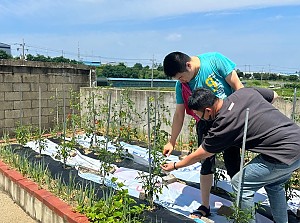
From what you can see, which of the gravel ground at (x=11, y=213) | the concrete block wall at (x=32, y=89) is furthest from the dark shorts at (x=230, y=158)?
the concrete block wall at (x=32, y=89)

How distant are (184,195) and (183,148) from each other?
1.88m

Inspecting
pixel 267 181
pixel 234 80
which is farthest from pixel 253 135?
pixel 234 80

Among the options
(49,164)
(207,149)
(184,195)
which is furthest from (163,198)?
(49,164)

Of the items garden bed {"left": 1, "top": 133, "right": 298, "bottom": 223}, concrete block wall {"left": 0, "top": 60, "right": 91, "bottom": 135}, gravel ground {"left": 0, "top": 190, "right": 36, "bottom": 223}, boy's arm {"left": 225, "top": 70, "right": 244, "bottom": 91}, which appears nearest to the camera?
boy's arm {"left": 225, "top": 70, "right": 244, "bottom": 91}

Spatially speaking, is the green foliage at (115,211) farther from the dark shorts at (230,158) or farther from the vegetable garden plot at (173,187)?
the dark shorts at (230,158)

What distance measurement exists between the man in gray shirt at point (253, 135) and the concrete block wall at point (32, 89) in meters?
4.06

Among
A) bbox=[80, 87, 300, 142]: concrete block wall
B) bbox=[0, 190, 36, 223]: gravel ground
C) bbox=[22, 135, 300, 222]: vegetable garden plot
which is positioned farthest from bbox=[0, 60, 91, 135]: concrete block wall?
bbox=[0, 190, 36, 223]: gravel ground

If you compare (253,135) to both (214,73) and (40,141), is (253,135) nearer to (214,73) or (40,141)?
(214,73)

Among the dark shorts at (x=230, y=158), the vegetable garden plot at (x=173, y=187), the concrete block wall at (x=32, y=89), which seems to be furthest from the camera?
the concrete block wall at (x=32, y=89)

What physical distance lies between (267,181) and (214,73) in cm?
82

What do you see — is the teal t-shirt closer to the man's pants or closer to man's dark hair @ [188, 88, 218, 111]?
man's dark hair @ [188, 88, 218, 111]

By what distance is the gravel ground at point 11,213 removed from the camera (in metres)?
3.05

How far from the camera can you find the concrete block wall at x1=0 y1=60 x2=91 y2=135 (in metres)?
5.77

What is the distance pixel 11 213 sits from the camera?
3197 millimetres
